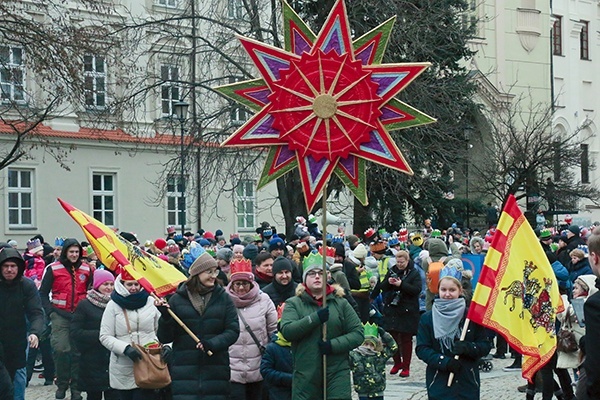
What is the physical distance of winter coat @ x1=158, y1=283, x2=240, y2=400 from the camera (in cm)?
950

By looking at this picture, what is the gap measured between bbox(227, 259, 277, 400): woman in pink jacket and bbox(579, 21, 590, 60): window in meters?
53.8

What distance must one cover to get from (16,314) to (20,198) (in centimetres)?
2517

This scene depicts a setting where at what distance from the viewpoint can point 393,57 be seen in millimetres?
24422

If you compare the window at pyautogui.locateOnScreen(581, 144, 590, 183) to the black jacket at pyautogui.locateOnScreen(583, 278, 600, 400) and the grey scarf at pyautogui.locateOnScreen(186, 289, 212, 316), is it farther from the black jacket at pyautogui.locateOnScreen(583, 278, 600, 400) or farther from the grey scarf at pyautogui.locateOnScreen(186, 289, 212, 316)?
the black jacket at pyautogui.locateOnScreen(583, 278, 600, 400)

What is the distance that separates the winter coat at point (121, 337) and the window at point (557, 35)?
169ft

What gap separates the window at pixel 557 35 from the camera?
5937 cm

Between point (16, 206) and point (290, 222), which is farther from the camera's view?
point (16, 206)

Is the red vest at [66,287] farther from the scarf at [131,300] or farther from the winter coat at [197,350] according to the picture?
the winter coat at [197,350]

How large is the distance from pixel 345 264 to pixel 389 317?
3.32ft

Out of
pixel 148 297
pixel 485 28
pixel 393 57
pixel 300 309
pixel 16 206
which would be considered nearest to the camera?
pixel 300 309

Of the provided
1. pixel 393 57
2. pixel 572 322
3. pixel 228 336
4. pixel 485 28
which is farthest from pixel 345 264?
pixel 485 28

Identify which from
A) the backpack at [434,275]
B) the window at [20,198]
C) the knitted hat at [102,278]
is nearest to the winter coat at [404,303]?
the backpack at [434,275]

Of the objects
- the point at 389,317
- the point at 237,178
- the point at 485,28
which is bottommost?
the point at 389,317

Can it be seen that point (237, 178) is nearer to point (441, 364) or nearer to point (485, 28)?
point (441, 364)
